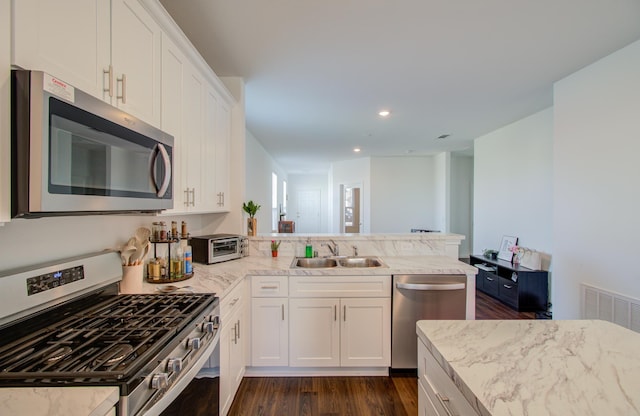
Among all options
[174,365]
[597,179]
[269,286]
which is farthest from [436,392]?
[597,179]

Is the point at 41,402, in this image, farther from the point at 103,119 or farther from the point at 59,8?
the point at 59,8

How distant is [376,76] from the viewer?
272cm

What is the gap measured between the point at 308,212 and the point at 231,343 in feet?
29.8

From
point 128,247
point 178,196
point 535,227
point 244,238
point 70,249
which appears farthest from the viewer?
point 535,227

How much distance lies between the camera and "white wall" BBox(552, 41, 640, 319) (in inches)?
87.4

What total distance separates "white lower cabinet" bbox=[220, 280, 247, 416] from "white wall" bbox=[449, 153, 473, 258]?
20.0ft

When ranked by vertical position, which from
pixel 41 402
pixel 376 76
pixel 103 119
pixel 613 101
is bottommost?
pixel 41 402

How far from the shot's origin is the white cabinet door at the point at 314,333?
224cm

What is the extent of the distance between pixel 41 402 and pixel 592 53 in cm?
384

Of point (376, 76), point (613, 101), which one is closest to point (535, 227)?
point (613, 101)

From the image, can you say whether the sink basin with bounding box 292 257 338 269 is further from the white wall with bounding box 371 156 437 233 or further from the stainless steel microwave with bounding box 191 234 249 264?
the white wall with bounding box 371 156 437 233

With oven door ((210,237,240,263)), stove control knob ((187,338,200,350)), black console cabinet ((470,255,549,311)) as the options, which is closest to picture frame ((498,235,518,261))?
black console cabinet ((470,255,549,311))

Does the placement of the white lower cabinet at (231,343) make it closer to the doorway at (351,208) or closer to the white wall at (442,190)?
the white wall at (442,190)

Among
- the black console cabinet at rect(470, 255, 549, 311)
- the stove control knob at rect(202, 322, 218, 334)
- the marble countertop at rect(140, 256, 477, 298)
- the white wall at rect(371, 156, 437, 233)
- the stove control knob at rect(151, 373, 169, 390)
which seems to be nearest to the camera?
the stove control knob at rect(151, 373, 169, 390)
